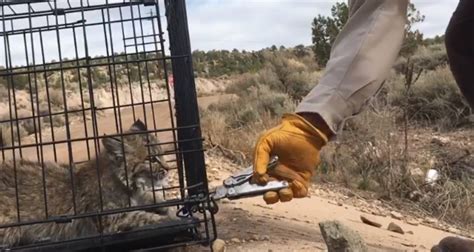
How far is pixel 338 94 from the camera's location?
2809 millimetres

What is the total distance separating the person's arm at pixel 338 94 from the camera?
2818 millimetres

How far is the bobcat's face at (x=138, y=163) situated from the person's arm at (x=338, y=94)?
182 centimetres

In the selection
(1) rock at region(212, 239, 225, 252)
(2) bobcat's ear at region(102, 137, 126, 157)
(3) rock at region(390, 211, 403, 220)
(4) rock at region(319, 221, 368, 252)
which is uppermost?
(2) bobcat's ear at region(102, 137, 126, 157)

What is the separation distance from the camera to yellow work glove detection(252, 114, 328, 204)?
2.85 metres

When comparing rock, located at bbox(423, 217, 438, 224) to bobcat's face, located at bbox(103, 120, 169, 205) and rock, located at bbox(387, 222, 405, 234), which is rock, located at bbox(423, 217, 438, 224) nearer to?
rock, located at bbox(387, 222, 405, 234)

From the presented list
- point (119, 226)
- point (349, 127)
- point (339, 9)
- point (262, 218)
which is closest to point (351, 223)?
point (262, 218)

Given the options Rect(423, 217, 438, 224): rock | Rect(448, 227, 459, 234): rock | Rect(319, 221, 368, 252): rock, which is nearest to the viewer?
Rect(319, 221, 368, 252): rock

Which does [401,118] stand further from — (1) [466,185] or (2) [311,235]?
(2) [311,235]

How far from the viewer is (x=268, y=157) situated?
114 inches

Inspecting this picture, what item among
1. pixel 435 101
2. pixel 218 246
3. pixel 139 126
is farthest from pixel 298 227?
pixel 435 101

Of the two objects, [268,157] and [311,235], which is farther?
[311,235]

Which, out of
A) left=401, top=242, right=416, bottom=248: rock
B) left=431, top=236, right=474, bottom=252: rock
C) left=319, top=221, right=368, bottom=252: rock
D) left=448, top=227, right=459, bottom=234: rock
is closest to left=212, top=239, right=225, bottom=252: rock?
left=319, top=221, right=368, bottom=252: rock

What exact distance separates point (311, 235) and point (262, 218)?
455mm

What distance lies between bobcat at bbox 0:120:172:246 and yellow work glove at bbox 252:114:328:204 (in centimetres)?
166
